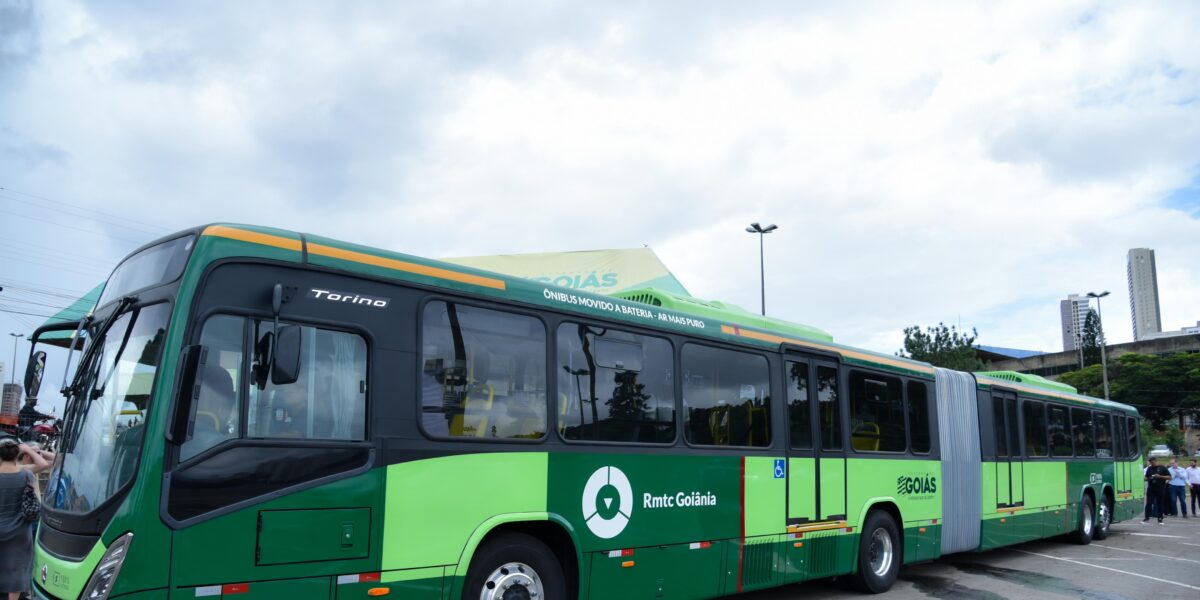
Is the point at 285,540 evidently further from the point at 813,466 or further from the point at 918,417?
the point at 918,417

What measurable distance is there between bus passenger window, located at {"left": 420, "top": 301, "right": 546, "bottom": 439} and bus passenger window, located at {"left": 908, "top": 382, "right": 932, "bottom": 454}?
6.80 m

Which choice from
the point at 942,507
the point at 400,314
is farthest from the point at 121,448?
the point at 942,507

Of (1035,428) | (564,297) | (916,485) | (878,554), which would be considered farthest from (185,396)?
(1035,428)

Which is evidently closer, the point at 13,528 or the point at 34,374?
the point at 34,374

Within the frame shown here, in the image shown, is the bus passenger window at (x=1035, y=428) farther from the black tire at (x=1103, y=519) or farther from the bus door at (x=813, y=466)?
the bus door at (x=813, y=466)

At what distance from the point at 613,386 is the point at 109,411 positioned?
3964mm

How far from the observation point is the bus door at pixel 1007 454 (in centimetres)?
1352

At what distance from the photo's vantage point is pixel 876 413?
35.8 feet

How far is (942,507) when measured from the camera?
11953 millimetres

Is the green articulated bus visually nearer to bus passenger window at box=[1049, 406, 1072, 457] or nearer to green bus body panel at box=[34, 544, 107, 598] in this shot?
green bus body panel at box=[34, 544, 107, 598]

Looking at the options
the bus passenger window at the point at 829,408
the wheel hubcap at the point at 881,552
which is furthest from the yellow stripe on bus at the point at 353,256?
the wheel hubcap at the point at 881,552

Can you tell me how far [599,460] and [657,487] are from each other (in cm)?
79

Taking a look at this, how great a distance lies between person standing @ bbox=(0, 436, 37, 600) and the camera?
6.85 metres

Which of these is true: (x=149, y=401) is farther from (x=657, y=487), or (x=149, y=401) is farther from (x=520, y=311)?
(x=657, y=487)
